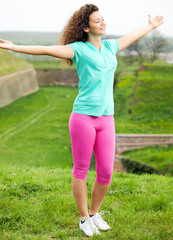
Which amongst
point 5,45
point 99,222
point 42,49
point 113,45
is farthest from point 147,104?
point 5,45

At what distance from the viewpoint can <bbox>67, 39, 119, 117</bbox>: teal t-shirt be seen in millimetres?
3562

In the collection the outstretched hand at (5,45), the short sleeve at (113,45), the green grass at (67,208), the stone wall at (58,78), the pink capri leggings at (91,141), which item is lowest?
the stone wall at (58,78)

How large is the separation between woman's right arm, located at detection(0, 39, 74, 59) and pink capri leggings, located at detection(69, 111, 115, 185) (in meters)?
0.59

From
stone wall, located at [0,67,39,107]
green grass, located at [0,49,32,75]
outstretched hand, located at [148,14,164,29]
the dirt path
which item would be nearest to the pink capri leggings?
outstretched hand, located at [148,14,164,29]

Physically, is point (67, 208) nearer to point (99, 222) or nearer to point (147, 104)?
point (99, 222)

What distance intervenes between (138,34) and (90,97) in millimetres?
1069

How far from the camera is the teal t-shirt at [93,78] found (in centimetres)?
356

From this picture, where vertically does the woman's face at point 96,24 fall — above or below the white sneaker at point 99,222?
above

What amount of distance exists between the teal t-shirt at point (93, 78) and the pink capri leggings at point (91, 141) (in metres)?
0.08

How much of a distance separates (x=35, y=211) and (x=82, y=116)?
128 cm

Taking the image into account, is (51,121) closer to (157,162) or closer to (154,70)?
(154,70)

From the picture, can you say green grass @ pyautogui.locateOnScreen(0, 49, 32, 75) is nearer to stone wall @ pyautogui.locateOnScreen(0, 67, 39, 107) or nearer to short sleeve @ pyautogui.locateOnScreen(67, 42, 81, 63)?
stone wall @ pyautogui.locateOnScreen(0, 67, 39, 107)

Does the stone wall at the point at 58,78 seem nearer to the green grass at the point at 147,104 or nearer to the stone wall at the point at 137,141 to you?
the green grass at the point at 147,104

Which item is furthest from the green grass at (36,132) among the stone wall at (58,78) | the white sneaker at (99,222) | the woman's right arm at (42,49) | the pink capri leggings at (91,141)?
the stone wall at (58,78)
